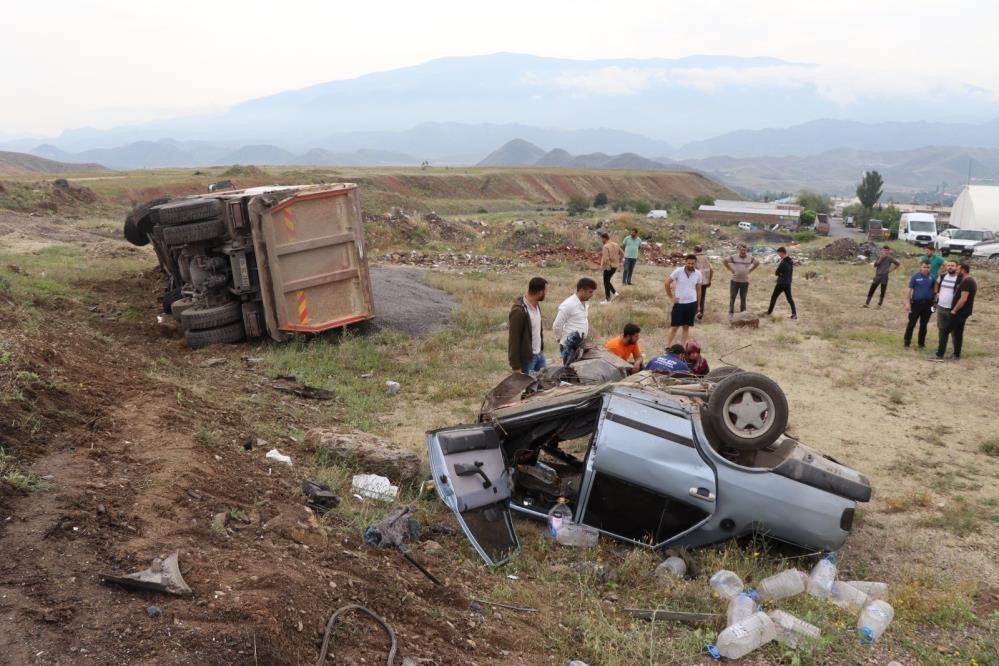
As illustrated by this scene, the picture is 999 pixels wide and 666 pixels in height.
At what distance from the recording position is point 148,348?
8.67 m

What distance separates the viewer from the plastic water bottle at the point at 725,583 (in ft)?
14.1

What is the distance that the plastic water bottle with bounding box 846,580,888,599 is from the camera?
437 cm

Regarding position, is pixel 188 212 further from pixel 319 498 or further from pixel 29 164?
pixel 29 164

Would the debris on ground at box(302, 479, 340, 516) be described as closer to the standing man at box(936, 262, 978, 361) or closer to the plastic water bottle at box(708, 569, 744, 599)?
the plastic water bottle at box(708, 569, 744, 599)

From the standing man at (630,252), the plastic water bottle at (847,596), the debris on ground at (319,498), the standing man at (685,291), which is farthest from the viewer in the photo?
the standing man at (630,252)

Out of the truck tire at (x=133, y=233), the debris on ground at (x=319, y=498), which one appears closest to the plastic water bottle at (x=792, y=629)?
the debris on ground at (x=319, y=498)

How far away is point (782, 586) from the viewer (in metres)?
4.28

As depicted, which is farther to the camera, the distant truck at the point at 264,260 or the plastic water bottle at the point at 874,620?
the distant truck at the point at 264,260

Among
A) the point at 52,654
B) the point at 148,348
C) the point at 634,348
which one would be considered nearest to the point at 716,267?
the point at 634,348

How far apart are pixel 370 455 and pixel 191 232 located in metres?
4.76

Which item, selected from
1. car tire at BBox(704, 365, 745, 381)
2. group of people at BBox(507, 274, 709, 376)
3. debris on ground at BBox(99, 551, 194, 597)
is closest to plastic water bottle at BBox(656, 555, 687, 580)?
car tire at BBox(704, 365, 745, 381)

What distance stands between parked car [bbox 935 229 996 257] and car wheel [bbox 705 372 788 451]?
2625 cm

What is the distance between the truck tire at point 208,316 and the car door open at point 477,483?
5132mm

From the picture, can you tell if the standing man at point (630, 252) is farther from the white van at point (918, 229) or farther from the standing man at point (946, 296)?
the white van at point (918, 229)
